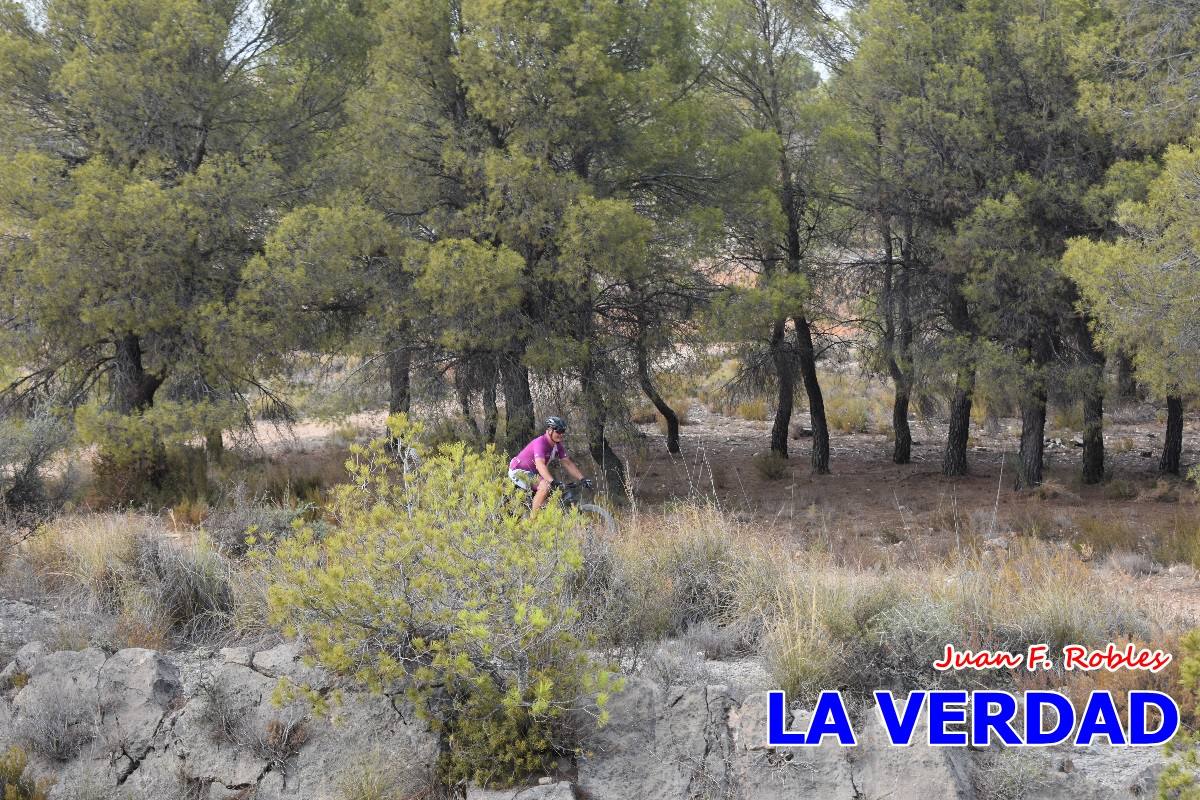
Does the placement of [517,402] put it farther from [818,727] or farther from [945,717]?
[945,717]

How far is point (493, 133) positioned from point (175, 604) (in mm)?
8957

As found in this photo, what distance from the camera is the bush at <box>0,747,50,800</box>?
21.0 ft

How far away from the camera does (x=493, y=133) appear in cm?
1544

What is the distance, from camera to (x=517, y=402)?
15773 millimetres

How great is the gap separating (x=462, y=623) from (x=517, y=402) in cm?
1013

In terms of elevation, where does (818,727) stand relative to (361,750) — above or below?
above

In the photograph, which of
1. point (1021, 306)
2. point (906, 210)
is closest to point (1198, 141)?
point (1021, 306)

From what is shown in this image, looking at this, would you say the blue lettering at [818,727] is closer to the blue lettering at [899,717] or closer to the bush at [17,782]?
the blue lettering at [899,717]

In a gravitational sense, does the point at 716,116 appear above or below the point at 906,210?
above

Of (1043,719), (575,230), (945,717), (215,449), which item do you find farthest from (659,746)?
(215,449)

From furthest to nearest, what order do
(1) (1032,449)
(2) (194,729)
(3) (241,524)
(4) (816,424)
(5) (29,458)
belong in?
1. (4) (816,424)
2. (1) (1032,449)
3. (5) (29,458)
4. (3) (241,524)
5. (2) (194,729)

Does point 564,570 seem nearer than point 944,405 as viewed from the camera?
Yes

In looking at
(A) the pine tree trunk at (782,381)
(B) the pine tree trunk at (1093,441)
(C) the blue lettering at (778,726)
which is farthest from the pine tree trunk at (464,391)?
(C) the blue lettering at (778,726)

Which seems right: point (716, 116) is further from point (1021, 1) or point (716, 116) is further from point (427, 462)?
point (427, 462)
